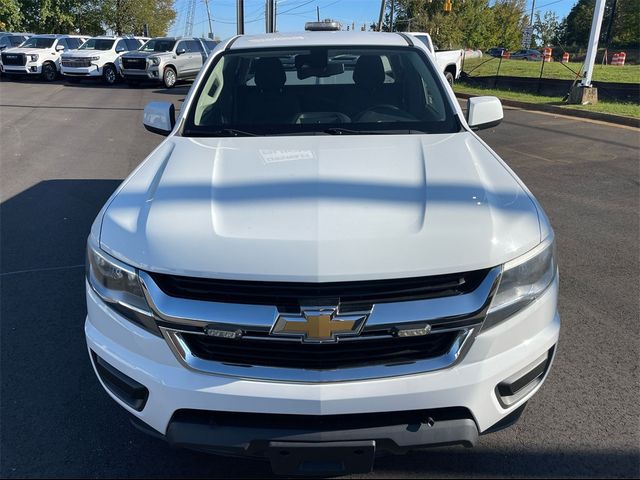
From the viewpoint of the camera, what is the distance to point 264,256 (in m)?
2.04

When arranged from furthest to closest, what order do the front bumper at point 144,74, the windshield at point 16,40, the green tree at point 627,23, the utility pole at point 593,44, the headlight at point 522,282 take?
the green tree at point 627,23
the windshield at point 16,40
the front bumper at point 144,74
the utility pole at point 593,44
the headlight at point 522,282

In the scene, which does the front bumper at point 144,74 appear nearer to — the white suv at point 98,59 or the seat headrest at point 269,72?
the white suv at point 98,59

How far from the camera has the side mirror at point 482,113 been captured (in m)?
3.85

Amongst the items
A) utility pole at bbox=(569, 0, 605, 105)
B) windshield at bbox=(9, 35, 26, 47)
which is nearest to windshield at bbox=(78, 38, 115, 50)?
windshield at bbox=(9, 35, 26, 47)

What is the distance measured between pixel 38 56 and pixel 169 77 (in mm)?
6458

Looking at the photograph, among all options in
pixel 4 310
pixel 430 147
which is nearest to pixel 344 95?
pixel 430 147

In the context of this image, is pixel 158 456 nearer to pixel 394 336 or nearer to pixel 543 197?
pixel 394 336

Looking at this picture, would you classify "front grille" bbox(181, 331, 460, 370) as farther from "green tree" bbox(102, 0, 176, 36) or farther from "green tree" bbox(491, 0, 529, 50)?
"green tree" bbox(491, 0, 529, 50)

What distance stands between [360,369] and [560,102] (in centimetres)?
1543

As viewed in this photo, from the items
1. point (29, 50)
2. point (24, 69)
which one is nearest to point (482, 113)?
point (24, 69)

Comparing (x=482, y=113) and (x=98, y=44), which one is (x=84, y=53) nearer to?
(x=98, y=44)

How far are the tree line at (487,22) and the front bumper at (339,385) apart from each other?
48605 mm

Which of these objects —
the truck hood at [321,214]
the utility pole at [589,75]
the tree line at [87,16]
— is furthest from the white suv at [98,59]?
the truck hood at [321,214]

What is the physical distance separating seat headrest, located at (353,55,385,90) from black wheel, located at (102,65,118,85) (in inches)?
863
